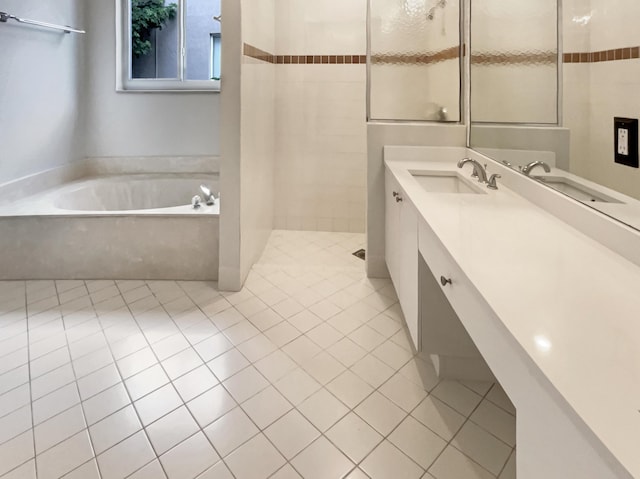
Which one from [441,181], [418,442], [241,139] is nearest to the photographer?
[418,442]

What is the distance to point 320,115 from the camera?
354 centimetres

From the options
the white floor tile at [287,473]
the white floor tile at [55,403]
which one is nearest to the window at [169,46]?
the white floor tile at [55,403]

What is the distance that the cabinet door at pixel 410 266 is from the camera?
1618 mm

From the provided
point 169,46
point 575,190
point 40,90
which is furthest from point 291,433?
point 169,46

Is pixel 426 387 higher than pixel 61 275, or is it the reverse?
pixel 61 275

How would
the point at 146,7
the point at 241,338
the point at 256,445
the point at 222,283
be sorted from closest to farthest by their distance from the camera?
the point at 256,445 < the point at 241,338 < the point at 222,283 < the point at 146,7

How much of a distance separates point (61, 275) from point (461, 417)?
100 inches

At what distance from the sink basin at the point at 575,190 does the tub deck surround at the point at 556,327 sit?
10cm

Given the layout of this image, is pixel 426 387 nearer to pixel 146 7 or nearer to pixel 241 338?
pixel 241 338

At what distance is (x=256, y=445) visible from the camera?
1.35m

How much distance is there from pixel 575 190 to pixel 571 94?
321 millimetres

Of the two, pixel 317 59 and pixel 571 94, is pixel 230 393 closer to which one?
pixel 571 94

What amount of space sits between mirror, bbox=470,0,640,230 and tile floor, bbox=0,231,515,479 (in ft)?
2.83

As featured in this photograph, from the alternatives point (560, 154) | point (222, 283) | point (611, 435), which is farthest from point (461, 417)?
point (222, 283)
